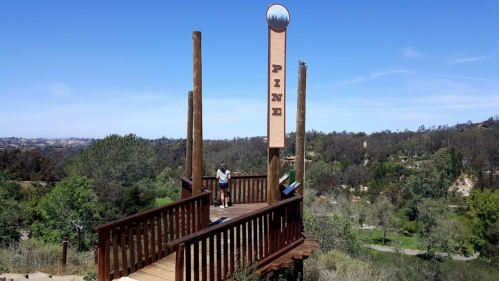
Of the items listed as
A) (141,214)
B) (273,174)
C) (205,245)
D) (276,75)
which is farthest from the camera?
(273,174)

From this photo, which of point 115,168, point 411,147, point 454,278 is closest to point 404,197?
point 454,278

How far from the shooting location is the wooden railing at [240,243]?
4.06 m

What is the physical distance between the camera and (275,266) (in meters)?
5.11

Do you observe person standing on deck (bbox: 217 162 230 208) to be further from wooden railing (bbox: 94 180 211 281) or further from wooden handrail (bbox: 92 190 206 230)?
wooden handrail (bbox: 92 190 206 230)

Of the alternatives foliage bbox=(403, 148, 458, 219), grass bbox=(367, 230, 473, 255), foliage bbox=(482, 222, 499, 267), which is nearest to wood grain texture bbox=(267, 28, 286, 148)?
foliage bbox=(482, 222, 499, 267)

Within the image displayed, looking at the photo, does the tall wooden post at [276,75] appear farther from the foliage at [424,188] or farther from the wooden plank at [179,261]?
the foliage at [424,188]

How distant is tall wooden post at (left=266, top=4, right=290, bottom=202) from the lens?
6000 mm

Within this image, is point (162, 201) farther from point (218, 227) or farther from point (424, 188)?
point (218, 227)

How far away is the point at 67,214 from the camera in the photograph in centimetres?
2634

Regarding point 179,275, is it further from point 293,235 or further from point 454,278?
point 454,278

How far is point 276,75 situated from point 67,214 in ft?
82.3

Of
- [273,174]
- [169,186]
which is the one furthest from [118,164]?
[273,174]

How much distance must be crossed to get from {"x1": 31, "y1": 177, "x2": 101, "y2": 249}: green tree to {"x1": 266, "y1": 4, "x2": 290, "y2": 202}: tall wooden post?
73.6 feet

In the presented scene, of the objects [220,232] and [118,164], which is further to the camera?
[118,164]
